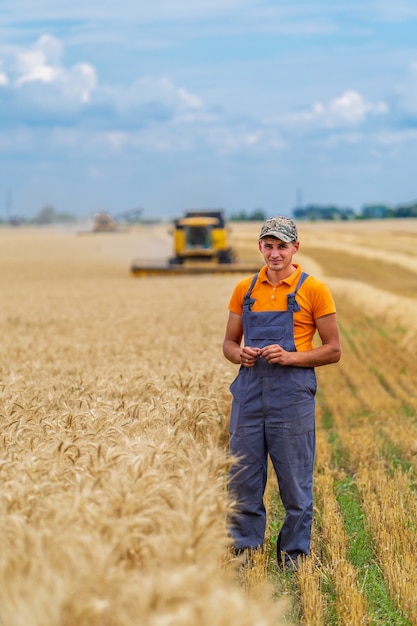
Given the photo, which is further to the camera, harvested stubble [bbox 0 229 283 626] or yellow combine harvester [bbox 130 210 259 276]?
yellow combine harvester [bbox 130 210 259 276]

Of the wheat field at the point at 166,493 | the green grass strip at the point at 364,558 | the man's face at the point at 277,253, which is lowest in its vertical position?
the green grass strip at the point at 364,558

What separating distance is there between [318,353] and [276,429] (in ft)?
1.79

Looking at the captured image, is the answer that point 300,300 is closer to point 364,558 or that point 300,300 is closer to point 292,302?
point 292,302

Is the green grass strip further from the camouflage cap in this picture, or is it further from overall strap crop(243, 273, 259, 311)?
the camouflage cap

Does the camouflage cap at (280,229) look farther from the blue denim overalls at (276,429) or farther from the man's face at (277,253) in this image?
the blue denim overalls at (276,429)

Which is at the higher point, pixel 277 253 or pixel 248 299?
pixel 277 253

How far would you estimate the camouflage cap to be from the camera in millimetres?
5789

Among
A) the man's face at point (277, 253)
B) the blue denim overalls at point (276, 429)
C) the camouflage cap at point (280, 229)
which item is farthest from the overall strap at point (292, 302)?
the camouflage cap at point (280, 229)

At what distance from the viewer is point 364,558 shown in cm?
648

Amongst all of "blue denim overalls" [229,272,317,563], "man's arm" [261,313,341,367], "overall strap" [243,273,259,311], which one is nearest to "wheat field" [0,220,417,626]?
"blue denim overalls" [229,272,317,563]

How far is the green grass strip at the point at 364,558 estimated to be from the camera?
5.48 metres

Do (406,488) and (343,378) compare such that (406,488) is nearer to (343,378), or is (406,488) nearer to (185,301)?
(343,378)

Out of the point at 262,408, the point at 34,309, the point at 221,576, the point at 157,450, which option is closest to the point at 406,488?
the point at 262,408

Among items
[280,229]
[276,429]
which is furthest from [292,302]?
[276,429]
